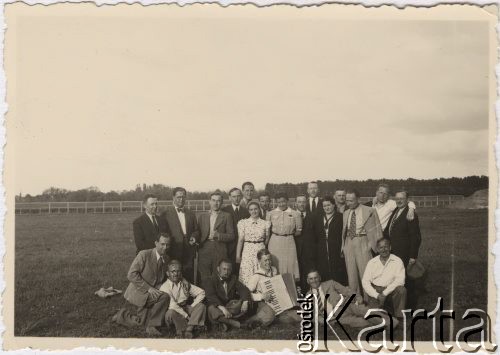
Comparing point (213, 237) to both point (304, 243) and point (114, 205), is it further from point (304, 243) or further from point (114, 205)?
point (114, 205)

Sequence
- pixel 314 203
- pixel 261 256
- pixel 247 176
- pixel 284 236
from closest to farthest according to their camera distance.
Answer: pixel 261 256
pixel 284 236
pixel 314 203
pixel 247 176

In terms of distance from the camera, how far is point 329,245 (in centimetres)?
587

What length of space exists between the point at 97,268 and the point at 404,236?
369 cm

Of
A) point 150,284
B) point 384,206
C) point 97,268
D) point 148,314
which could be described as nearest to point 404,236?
point 384,206

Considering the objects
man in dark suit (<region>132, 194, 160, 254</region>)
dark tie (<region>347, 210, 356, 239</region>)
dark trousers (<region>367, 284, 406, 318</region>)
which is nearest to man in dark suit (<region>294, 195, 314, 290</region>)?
dark tie (<region>347, 210, 356, 239</region>)

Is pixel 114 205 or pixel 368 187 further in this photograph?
pixel 114 205

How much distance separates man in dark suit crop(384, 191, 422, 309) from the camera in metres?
5.86

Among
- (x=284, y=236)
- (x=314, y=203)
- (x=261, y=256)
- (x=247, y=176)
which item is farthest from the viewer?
(x=247, y=176)

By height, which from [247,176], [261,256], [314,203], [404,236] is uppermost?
[247,176]

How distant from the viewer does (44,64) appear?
629 cm

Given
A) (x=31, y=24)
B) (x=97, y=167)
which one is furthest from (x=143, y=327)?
(x=31, y=24)

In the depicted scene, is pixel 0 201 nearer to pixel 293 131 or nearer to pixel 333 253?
pixel 293 131

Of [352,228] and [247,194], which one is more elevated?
[247,194]

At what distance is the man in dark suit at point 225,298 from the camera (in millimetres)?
5723
